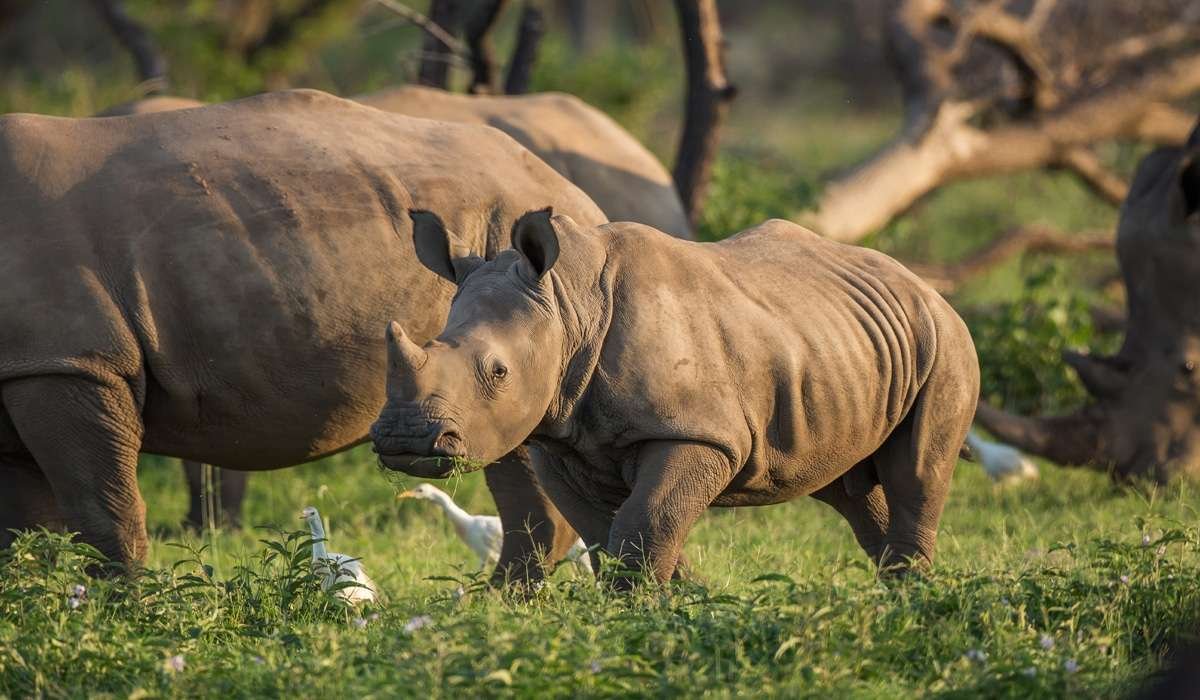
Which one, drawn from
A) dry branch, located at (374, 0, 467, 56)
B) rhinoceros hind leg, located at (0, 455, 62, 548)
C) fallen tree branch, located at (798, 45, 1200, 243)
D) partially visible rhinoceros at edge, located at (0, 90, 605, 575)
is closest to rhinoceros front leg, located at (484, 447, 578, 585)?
partially visible rhinoceros at edge, located at (0, 90, 605, 575)

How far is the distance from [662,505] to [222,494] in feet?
13.2

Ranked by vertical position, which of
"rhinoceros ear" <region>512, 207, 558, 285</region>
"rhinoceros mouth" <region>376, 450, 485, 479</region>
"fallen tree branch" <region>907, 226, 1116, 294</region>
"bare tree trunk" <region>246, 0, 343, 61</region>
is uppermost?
"rhinoceros ear" <region>512, 207, 558, 285</region>

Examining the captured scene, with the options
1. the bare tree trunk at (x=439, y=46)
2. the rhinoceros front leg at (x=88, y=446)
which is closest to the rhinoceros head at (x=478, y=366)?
the rhinoceros front leg at (x=88, y=446)

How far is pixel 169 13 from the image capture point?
48.4ft

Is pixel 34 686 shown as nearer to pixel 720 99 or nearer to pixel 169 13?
pixel 720 99

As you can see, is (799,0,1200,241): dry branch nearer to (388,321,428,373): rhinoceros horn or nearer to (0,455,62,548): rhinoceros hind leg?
(0,455,62,548): rhinoceros hind leg

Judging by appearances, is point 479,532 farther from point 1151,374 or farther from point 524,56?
point 524,56

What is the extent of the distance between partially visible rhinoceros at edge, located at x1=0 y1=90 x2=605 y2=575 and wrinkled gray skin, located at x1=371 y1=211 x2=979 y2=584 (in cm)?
82

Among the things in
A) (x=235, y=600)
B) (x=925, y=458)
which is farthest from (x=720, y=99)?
(x=235, y=600)

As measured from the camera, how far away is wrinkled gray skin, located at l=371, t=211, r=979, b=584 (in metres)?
5.07

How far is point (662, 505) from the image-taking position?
17.3ft

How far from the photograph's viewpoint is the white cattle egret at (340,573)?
540 cm

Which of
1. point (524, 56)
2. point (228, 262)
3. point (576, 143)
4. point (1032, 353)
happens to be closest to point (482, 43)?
point (524, 56)

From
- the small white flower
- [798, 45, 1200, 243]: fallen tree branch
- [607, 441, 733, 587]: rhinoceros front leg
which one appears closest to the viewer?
the small white flower
